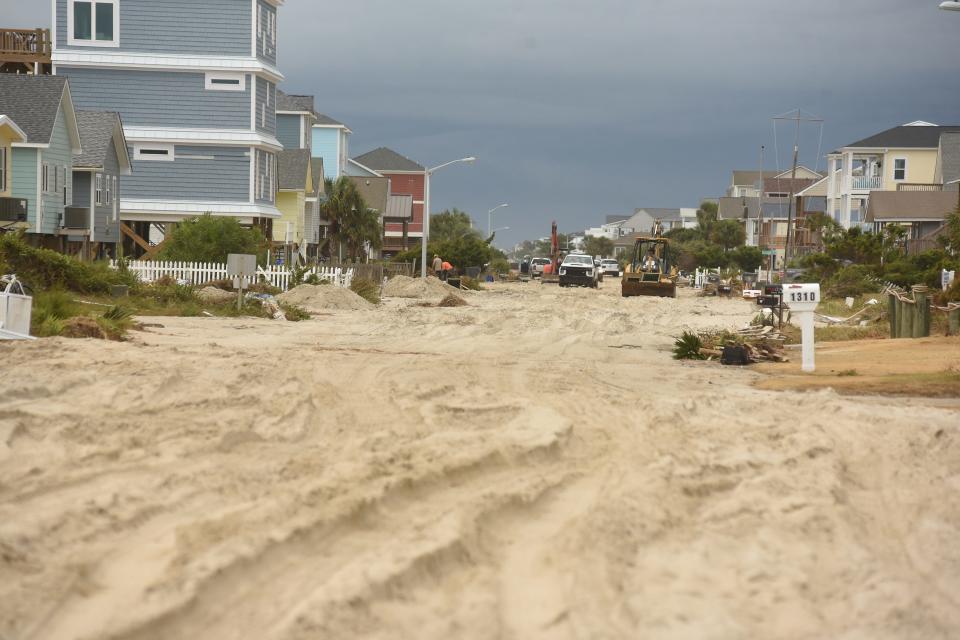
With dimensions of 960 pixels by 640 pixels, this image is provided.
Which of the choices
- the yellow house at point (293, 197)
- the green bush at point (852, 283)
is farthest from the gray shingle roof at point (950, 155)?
the yellow house at point (293, 197)

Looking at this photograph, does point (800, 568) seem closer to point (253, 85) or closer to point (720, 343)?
point (720, 343)

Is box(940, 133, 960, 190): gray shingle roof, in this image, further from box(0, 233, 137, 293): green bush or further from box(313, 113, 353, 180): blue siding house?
box(0, 233, 137, 293): green bush

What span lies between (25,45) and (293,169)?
50.6 feet

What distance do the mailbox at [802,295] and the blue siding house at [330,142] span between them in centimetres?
7370

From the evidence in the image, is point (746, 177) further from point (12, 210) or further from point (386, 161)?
point (12, 210)

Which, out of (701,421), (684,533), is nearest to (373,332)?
(701,421)

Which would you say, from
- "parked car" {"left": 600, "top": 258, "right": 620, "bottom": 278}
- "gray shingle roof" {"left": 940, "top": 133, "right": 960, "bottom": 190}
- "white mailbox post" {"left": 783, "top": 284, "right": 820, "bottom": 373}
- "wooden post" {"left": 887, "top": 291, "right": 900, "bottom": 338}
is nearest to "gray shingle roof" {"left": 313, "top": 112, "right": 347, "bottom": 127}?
"parked car" {"left": 600, "top": 258, "right": 620, "bottom": 278}

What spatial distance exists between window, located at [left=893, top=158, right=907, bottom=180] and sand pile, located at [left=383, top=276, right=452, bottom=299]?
48.1 m

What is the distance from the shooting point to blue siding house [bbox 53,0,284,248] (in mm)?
47312

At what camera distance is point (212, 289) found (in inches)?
1222

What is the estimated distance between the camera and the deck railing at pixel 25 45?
49.8m

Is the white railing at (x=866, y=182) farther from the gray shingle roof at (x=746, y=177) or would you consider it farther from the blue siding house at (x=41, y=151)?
the gray shingle roof at (x=746, y=177)

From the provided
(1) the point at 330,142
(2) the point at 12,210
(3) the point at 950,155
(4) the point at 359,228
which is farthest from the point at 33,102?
(3) the point at 950,155

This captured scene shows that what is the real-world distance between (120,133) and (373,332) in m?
23.5
